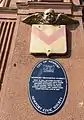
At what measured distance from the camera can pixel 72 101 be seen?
23.9 feet

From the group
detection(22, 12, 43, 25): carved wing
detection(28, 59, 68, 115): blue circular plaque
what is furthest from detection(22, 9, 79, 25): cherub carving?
detection(28, 59, 68, 115): blue circular plaque

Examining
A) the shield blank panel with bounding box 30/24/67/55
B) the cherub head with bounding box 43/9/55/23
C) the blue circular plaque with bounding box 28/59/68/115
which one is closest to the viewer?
the blue circular plaque with bounding box 28/59/68/115

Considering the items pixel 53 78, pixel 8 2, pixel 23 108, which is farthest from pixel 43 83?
pixel 8 2

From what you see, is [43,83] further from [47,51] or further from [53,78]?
[47,51]

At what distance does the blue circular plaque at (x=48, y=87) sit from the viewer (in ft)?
23.5

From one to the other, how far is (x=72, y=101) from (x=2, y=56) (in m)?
2.30

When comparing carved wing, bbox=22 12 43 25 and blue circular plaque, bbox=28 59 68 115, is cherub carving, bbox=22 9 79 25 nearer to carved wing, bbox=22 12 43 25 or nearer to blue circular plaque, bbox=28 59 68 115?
carved wing, bbox=22 12 43 25

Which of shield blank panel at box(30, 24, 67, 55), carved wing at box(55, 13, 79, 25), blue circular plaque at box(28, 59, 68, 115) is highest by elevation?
carved wing at box(55, 13, 79, 25)

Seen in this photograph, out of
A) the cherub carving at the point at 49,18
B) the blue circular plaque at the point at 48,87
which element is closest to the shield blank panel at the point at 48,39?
the cherub carving at the point at 49,18

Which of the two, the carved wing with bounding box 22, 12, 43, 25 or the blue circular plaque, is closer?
the blue circular plaque

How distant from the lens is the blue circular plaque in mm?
7168

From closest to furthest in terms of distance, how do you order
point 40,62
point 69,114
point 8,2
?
point 69,114 → point 40,62 → point 8,2

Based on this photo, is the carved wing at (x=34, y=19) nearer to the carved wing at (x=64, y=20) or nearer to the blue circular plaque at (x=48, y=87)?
the carved wing at (x=64, y=20)

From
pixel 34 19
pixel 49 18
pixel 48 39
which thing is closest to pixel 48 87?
pixel 48 39
